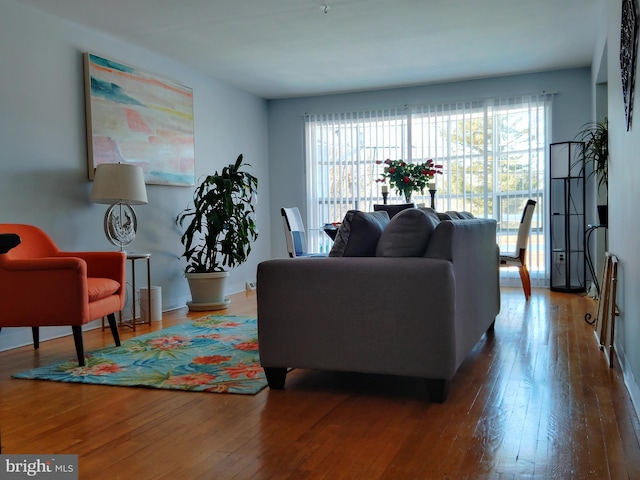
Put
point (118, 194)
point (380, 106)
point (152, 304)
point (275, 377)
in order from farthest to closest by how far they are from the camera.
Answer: point (380, 106) → point (152, 304) → point (118, 194) → point (275, 377)

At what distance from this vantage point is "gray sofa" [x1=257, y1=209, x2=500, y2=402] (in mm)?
2547

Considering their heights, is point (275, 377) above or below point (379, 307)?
below

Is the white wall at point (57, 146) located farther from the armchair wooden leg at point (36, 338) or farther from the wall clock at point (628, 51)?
the wall clock at point (628, 51)

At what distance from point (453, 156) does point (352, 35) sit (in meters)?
2.52

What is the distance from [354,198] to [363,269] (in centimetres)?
498

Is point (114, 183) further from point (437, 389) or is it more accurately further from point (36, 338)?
point (437, 389)

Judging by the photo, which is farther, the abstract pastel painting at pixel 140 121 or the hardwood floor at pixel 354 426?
the abstract pastel painting at pixel 140 121

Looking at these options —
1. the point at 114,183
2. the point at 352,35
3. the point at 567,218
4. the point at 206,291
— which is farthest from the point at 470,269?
the point at 567,218

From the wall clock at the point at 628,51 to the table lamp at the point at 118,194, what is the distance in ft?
11.4

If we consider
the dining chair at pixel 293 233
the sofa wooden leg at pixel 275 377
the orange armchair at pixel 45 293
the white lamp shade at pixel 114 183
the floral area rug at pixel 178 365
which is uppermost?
the white lamp shade at pixel 114 183

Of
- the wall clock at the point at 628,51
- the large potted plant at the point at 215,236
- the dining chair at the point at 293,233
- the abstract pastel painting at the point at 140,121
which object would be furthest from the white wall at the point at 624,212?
the abstract pastel painting at the point at 140,121

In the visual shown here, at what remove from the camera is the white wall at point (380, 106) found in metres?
6.62

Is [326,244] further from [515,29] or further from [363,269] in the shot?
[363,269]

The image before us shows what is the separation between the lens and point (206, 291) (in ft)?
18.3
